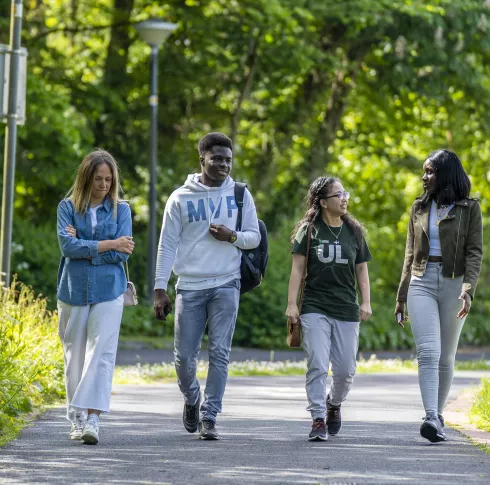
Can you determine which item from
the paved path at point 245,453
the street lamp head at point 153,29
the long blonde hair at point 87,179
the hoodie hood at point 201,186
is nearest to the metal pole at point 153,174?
the street lamp head at point 153,29

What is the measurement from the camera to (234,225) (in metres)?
8.51

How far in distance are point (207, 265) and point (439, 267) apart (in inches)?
58.4

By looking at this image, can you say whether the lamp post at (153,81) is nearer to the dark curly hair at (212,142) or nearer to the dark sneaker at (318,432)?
the dark curly hair at (212,142)

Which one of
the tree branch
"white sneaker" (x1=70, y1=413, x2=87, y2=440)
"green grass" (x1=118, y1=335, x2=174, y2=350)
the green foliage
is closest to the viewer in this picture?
"white sneaker" (x1=70, y1=413, x2=87, y2=440)

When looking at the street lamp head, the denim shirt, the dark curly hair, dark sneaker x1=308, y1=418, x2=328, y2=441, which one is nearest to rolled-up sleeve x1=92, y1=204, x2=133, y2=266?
the denim shirt

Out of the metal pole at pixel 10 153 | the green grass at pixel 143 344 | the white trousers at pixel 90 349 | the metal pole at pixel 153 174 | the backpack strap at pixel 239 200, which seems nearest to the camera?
the white trousers at pixel 90 349

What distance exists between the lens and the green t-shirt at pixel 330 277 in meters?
8.54

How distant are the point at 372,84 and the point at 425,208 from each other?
21.3 meters

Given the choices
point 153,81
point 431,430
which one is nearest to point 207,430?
point 431,430

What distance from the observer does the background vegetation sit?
24.0 m

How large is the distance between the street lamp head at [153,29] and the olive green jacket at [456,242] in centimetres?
1348

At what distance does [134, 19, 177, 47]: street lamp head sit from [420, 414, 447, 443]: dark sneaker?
Result: 1420 centimetres

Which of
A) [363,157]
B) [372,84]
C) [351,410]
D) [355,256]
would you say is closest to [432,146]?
[363,157]

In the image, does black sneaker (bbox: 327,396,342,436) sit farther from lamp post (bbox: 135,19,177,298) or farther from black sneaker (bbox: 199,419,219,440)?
lamp post (bbox: 135,19,177,298)
